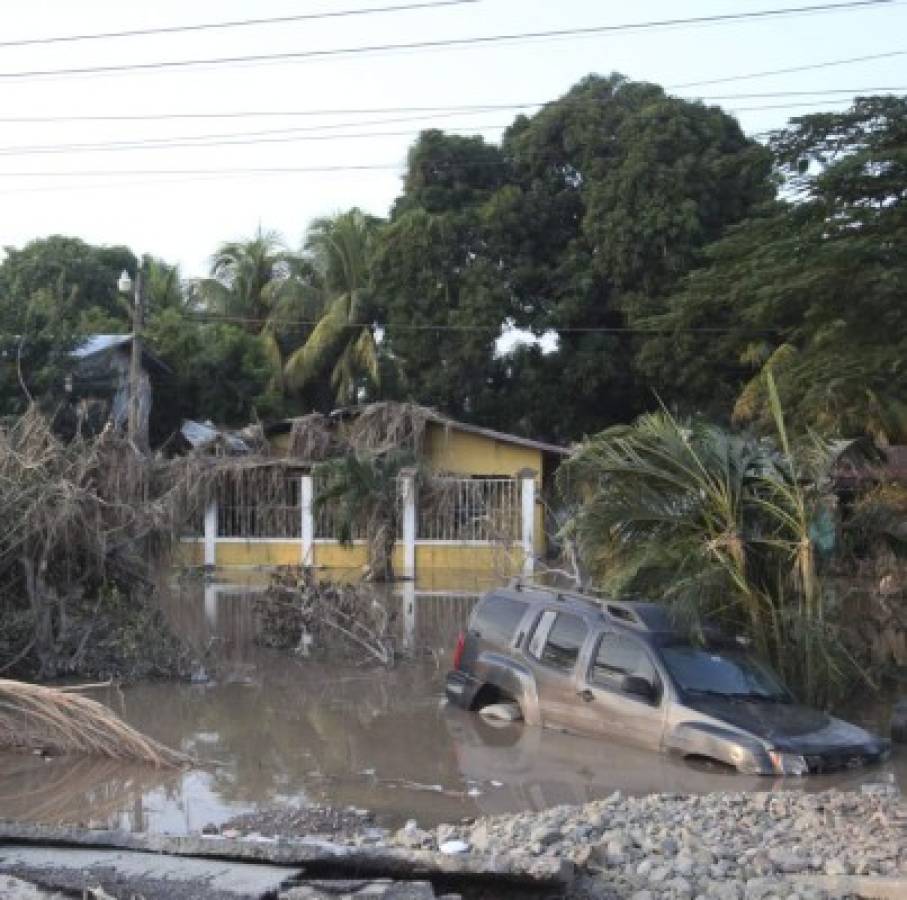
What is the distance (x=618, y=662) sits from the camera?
11.9 meters

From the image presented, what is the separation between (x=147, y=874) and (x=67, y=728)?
5.99 m

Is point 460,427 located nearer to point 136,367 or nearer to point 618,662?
point 136,367

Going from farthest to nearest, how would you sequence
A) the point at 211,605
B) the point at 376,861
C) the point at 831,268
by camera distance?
1. the point at 211,605
2. the point at 831,268
3. the point at 376,861

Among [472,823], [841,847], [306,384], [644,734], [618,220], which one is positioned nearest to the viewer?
[841,847]

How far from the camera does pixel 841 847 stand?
26.6 ft

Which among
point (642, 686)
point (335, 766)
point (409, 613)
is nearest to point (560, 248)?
point (409, 613)

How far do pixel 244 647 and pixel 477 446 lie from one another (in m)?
16.0

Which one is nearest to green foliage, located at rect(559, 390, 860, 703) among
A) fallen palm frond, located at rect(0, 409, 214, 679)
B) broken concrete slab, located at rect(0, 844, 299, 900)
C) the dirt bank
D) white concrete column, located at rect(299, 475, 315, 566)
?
the dirt bank

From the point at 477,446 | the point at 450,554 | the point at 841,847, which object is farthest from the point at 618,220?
the point at 841,847

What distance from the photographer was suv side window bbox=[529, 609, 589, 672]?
12.4m

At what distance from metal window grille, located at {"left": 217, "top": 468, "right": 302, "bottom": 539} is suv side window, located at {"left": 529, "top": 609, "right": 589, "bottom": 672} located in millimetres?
20194

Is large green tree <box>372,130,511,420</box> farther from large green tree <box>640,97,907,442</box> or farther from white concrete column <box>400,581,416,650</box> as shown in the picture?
large green tree <box>640,97,907,442</box>

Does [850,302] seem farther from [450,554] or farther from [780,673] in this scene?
[450,554]

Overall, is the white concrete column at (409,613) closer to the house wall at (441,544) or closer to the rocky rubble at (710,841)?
the house wall at (441,544)
